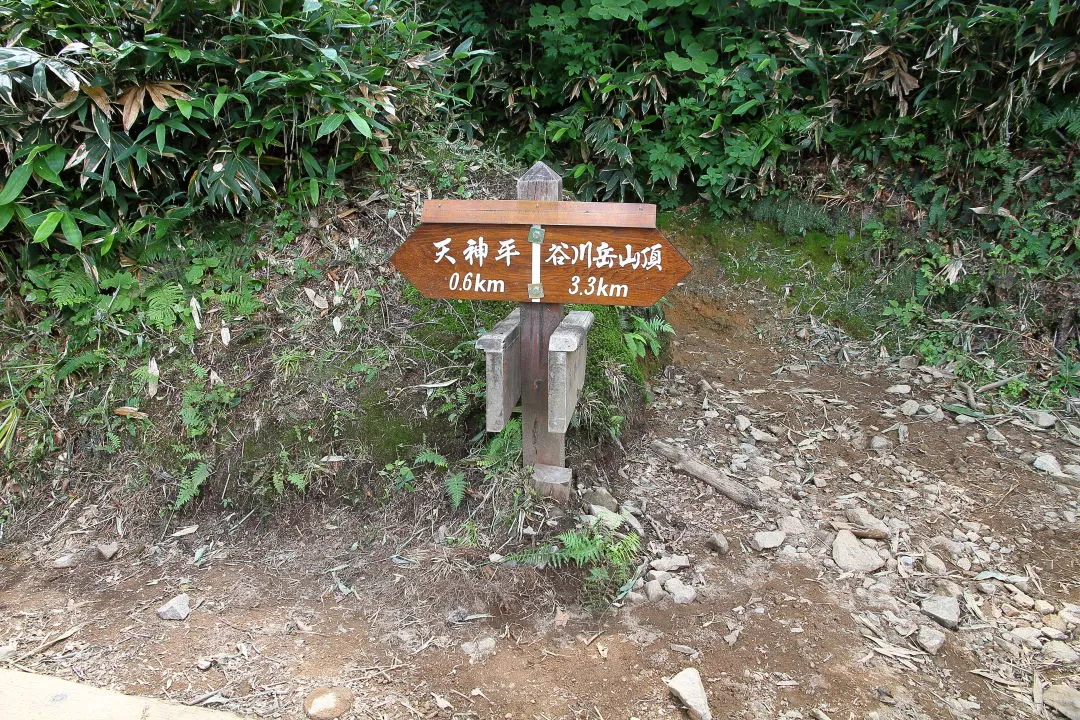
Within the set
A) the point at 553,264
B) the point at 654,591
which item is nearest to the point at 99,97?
the point at 553,264

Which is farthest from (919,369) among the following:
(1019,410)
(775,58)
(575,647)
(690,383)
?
(575,647)

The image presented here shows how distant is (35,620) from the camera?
3.08 m

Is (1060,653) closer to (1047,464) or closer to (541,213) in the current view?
(1047,464)

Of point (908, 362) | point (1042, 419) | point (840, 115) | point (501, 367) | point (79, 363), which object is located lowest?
point (1042, 419)

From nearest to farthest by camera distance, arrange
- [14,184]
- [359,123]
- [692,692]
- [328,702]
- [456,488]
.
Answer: [692,692] < [328,702] < [456,488] < [14,184] < [359,123]

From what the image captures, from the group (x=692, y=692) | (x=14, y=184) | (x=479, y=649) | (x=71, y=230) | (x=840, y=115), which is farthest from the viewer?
(x=840, y=115)

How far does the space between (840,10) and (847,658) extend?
15.0 ft

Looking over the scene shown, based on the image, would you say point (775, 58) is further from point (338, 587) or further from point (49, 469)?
point (49, 469)

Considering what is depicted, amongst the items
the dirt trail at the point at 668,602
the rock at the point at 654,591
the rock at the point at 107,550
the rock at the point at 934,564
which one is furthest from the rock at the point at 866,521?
the rock at the point at 107,550

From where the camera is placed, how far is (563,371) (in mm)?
2889

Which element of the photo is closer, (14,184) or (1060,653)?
(1060,653)

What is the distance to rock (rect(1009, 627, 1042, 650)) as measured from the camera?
2.68 m

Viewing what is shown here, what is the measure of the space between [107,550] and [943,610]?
4003 mm

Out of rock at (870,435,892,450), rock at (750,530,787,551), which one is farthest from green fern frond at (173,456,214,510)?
rock at (870,435,892,450)
